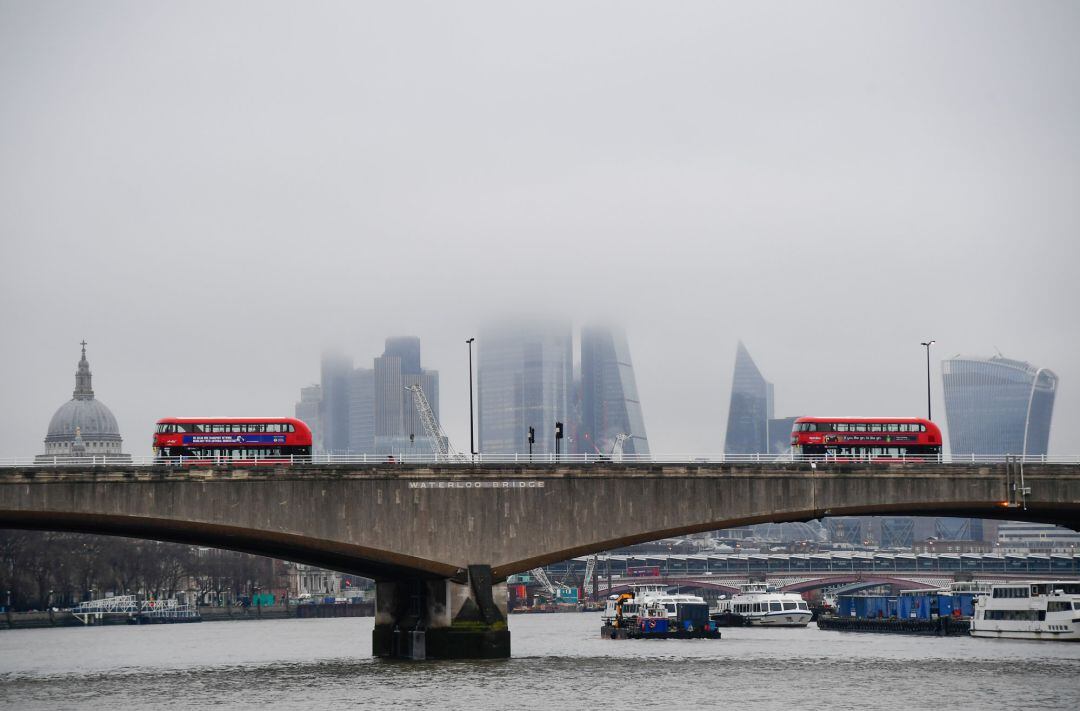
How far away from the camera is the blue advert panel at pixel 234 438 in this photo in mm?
107756

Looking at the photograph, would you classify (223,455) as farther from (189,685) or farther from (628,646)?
(628,646)

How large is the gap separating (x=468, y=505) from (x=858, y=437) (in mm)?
31578

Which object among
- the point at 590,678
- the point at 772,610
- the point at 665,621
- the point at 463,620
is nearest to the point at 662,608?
the point at 665,621

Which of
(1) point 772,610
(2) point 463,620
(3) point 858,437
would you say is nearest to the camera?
(2) point 463,620

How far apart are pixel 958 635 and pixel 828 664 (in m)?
49.8

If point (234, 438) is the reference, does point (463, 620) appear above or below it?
below

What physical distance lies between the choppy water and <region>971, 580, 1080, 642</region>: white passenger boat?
10.9ft

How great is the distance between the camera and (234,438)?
108438 millimetres

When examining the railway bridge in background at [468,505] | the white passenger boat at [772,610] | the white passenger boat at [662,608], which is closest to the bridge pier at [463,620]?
the railway bridge in background at [468,505]

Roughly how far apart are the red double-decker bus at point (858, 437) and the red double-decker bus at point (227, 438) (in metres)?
35.3

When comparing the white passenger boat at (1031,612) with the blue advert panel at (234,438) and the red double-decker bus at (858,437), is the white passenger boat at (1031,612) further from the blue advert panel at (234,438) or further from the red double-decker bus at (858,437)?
the blue advert panel at (234,438)

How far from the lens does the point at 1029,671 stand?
9494cm

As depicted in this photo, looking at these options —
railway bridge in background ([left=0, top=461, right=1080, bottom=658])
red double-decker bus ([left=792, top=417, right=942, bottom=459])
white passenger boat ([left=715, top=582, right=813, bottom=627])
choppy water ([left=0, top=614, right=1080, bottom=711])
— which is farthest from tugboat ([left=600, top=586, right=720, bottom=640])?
railway bridge in background ([left=0, top=461, right=1080, bottom=658])

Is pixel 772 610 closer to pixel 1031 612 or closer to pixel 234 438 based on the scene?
pixel 1031 612
